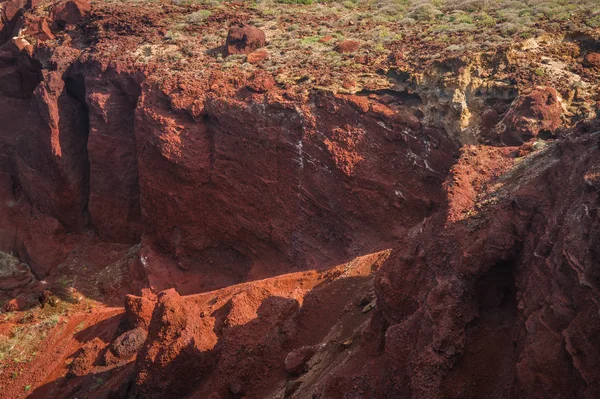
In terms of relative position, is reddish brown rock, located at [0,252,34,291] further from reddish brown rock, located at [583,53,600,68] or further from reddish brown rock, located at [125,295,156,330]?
reddish brown rock, located at [583,53,600,68]

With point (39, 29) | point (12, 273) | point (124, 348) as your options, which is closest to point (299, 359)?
point (124, 348)

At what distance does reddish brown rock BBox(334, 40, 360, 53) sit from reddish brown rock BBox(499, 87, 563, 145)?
21.6ft

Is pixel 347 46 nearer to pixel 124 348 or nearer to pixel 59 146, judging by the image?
pixel 59 146

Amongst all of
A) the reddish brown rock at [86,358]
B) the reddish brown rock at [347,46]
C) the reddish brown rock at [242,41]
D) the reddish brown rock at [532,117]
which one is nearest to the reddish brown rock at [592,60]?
the reddish brown rock at [532,117]

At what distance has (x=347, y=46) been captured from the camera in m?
18.1

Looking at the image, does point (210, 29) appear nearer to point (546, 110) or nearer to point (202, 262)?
point (202, 262)

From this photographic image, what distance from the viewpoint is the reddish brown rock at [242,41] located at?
743 inches

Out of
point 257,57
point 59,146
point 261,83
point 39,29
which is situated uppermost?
point 257,57

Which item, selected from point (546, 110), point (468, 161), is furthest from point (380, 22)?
point (468, 161)

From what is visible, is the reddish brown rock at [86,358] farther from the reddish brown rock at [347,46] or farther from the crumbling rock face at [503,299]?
the reddish brown rock at [347,46]

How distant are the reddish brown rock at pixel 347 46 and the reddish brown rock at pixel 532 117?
21.6 feet

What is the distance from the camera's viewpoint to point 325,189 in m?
15.1

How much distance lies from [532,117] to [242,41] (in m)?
10.3

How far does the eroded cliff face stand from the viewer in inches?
279
